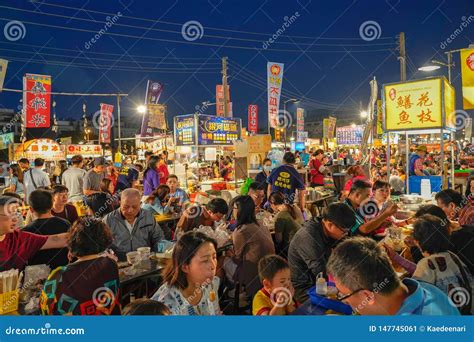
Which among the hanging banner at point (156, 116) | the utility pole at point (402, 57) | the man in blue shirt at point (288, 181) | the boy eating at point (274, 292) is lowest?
the boy eating at point (274, 292)

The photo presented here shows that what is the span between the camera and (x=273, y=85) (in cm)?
1516

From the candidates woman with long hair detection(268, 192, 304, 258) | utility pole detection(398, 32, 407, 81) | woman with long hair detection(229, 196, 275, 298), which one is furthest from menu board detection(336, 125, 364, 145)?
woman with long hair detection(229, 196, 275, 298)

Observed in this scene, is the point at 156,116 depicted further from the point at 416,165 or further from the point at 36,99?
the point at 416,165

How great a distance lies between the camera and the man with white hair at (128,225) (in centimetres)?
455

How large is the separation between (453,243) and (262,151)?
7912mm

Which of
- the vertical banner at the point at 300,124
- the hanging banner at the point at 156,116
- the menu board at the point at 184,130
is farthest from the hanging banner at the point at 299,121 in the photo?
the menu board at the point at 184,130

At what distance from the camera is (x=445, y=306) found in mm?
1811

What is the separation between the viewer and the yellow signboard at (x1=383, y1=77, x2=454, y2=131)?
7.36 m

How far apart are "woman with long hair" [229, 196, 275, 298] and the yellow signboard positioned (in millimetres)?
5212

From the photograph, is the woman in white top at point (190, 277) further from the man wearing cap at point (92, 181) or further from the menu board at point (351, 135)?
the menu board at point (351, 135)

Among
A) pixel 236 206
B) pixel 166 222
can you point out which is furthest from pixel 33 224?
pixel 166 222

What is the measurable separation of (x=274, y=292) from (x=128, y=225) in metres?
2.34

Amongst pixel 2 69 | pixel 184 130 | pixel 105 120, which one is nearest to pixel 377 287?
pixel 184 130

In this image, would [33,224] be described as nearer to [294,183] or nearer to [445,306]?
[445,306]
